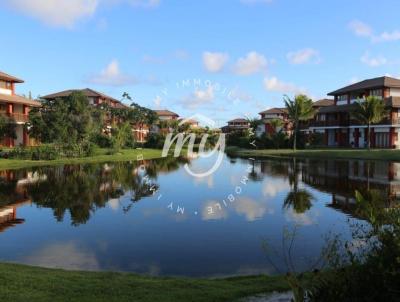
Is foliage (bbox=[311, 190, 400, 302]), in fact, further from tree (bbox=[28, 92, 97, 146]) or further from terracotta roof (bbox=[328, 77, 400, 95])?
terracotta roof (bbox=[328, 77, 400, 95])

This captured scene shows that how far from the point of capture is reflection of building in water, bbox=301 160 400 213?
19.6 meters

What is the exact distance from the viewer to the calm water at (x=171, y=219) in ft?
35.7

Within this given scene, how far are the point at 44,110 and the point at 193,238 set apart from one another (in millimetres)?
41999

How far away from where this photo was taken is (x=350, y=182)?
25.8m

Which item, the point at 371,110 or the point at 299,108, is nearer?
the point at 371,110

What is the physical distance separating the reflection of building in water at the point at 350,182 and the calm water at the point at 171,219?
0.06 metres

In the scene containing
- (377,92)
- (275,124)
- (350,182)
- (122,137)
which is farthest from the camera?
(275,124)

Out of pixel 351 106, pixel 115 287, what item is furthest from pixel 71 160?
pixel 351 106

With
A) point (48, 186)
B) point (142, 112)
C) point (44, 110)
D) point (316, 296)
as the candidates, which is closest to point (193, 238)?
point (316, 296)

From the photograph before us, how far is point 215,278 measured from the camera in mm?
9492

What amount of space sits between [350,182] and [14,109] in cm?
4053

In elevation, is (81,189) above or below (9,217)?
above

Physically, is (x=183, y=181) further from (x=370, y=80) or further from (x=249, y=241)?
(x=370, y=80)

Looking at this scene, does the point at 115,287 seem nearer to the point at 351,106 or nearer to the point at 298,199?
the point at 298,199
